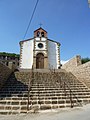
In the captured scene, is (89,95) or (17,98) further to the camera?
(89,95)

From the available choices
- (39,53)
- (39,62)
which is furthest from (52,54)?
(39,62)

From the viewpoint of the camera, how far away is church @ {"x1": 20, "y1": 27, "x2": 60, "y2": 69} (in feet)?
60.0

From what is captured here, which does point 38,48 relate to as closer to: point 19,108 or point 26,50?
point 26,50

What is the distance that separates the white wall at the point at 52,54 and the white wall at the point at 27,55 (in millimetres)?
2964

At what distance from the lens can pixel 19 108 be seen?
5090 mm

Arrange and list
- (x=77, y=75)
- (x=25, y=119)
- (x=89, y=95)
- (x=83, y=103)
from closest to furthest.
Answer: (x=25, y=119), (x=83, y=103), (x=89, y=95), (x=77, y=75)

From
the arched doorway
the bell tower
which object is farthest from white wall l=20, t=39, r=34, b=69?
the arched doorway

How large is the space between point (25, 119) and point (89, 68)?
5.85m

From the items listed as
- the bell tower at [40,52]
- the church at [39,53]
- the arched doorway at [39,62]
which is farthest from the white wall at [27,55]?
the arched doorway at [39,62]

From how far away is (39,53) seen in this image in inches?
741

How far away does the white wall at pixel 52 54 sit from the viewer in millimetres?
18628

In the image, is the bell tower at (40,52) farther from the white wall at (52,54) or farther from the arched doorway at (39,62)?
the white wall at (52,54)

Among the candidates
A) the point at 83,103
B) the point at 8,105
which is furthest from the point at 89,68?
the point at 8,105

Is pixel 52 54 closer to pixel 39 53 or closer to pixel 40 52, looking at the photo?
pixel 40 52
